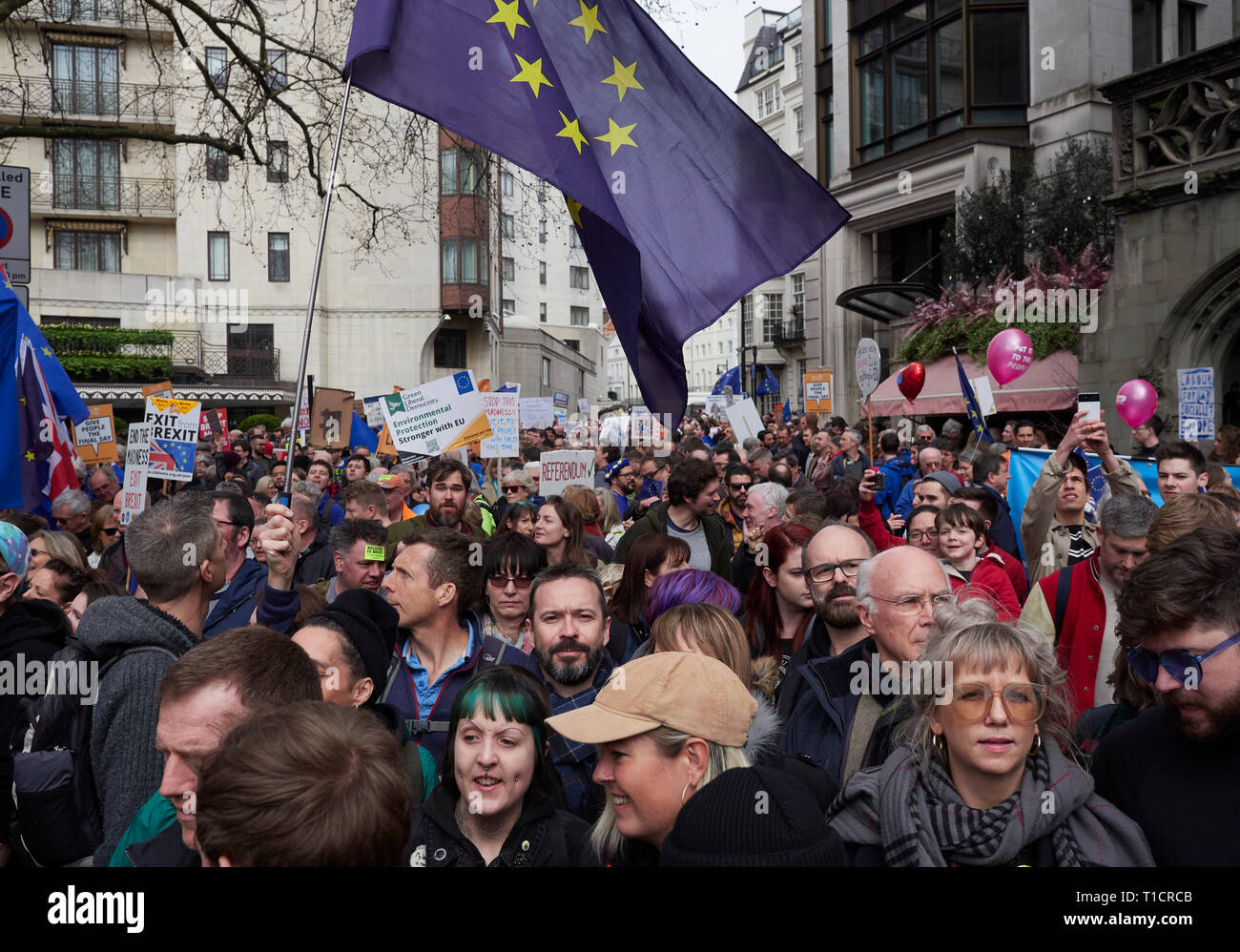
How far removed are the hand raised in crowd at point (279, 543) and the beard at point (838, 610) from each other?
6.98 ft

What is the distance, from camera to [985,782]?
262cm

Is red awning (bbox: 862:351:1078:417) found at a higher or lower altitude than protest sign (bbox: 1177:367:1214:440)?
higher

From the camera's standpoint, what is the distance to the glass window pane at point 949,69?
25.9 metres

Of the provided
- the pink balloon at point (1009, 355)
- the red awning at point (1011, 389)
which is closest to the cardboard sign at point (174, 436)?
the pink balloon at point (1009, 355)

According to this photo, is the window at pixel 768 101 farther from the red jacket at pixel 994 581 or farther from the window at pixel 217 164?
the red jacket at pixel 994 581

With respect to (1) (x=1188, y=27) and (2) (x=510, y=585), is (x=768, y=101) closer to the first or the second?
(1) (x=1188, y=27)

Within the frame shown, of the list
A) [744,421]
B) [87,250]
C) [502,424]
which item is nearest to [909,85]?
[744,421]

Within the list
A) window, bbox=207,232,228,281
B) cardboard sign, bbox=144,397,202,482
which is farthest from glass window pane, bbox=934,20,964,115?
window, bbox=207,232,228,281

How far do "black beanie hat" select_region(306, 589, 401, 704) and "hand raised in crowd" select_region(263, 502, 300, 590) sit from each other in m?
0.36

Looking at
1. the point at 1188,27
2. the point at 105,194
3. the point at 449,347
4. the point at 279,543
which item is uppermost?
the point at 105,194

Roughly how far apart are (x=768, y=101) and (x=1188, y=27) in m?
41.4

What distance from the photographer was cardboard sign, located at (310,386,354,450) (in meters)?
15.9

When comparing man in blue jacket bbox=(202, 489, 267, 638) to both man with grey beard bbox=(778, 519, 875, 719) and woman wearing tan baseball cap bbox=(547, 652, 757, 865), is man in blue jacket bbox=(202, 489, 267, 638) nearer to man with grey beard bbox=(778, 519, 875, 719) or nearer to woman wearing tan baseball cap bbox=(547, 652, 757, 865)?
man with grey beard bbox=(778, 519, 875, 719)
